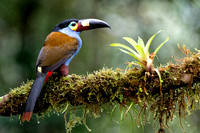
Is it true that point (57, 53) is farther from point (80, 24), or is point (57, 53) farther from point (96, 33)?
point (96, 33)

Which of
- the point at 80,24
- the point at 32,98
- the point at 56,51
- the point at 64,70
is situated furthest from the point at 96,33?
the point at 32,98

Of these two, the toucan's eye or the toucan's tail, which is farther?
the toucan's eye

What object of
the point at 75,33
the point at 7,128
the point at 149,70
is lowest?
the point at 7,128

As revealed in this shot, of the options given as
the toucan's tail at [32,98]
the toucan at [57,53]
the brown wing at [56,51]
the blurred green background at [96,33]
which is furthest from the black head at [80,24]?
the blurred green background at [96,33]

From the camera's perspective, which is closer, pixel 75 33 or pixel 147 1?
pixel 75 33

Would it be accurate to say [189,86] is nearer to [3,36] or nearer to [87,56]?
[87,56]

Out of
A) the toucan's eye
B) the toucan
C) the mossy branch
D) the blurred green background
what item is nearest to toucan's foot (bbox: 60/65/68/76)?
the toucan

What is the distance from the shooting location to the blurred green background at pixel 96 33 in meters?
4.60

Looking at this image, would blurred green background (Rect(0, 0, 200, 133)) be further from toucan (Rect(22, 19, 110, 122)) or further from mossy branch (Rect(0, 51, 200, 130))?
mossy branch (Rect(0, 51, 200, 130))

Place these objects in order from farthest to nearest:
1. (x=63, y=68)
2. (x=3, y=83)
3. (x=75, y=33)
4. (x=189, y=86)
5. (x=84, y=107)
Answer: (x=3, y=83), (x=75, y=33), (x=63, y=68), (x=84, y=107), (x=189, y=86)

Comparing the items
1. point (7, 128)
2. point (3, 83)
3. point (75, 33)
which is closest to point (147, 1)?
point (75, 33)

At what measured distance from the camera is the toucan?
209 centimetres

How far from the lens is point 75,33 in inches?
119

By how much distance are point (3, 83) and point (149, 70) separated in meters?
3.57
